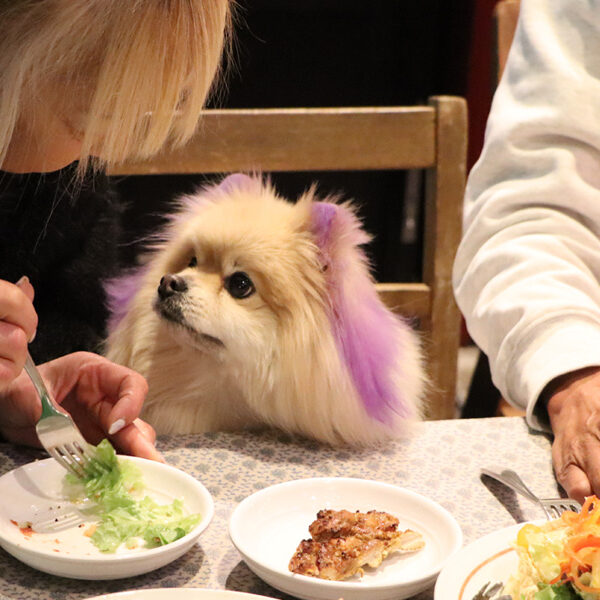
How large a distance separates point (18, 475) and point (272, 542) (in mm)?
283

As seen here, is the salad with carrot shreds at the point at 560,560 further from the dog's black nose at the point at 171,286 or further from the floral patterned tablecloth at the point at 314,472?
the dog's black nose at the point at 171,286

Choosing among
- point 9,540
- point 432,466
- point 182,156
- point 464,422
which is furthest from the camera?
point 182,156

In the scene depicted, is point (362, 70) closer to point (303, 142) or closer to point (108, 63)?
point (303, 142)

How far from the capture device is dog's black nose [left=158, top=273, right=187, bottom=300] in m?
1.06

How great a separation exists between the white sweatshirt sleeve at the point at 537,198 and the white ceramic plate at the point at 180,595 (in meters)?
0.61

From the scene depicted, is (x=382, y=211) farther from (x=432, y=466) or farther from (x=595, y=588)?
(x=595, y=588)

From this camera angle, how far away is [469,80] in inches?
115

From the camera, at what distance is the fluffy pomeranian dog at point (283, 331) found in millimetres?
1061

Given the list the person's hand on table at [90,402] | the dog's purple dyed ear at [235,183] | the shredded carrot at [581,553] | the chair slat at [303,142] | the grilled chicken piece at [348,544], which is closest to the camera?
the shredded carrot at [581,553]

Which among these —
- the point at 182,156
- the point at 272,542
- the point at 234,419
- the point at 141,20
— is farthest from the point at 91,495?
the point at 182,156

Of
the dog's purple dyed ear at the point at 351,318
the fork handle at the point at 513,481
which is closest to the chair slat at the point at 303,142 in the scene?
the dog's purple dyed ear at the point at 351,318

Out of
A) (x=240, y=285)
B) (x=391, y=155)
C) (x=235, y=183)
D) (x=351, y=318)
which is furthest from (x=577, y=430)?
(x=391, y=155)

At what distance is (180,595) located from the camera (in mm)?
614

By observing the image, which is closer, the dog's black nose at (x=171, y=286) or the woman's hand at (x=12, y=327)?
the woman's hand at (x=12, y=327)
